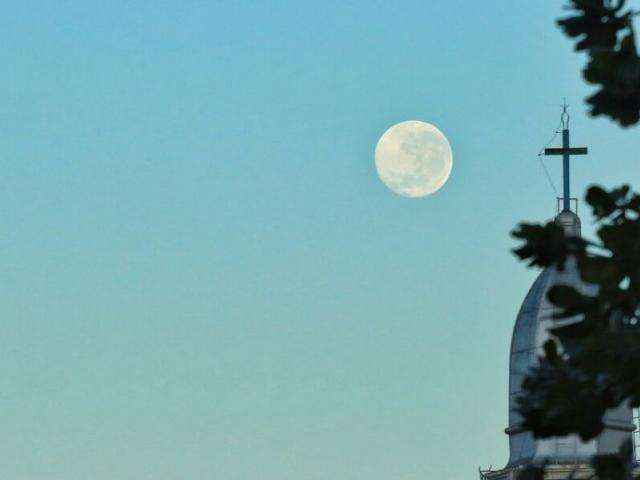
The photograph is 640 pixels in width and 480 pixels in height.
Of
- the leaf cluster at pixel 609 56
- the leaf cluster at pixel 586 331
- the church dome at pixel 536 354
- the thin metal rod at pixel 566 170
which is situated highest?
the thin metal rod at pixel 566 170

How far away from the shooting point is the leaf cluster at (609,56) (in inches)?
595

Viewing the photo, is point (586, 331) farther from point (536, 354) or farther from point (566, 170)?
point (566, 170)

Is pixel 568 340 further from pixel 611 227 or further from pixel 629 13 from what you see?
pixel 629 13

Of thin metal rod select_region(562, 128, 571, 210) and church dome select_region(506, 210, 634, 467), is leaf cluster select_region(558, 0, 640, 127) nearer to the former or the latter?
church dome select_region(506, 210, 634, 467)

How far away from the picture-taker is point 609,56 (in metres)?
15.0

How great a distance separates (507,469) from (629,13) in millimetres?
61283

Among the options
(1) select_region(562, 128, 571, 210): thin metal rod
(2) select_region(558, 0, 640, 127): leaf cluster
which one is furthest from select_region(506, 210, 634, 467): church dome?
(2) select_region(558, 0, 640, 127): leaf cluster

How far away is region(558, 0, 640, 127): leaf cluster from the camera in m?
15.1

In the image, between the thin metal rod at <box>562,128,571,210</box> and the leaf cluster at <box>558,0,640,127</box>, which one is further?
the thin metal rod at <box>562,128,571,210</box>

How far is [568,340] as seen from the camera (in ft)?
50.8

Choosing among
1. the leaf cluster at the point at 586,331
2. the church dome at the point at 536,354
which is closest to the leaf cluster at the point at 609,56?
the leaf cluster at the point at 586,331

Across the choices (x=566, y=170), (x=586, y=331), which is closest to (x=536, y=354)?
(x=566, y=170)

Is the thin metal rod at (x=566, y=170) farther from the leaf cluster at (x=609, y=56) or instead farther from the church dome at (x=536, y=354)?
the leaf cluster at (x=609, y=56)

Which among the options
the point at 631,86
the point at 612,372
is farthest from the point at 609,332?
the point at 631,86
